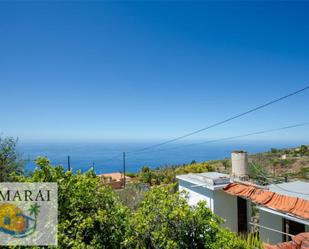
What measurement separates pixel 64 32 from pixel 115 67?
7519mm

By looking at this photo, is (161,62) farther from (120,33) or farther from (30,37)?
(30,37)

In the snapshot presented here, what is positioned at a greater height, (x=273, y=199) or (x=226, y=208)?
(x=273, y=199)

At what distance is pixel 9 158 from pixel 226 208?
12.3 m

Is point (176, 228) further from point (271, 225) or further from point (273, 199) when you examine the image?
point (271, 225)

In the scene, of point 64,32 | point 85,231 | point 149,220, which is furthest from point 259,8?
point 85,231

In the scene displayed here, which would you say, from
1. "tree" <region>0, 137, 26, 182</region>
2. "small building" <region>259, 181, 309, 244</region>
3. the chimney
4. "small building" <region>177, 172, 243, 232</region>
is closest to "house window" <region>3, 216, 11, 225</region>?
"tree" <region>0, 137, 26, 182</region>

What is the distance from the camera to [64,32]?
47.9 ft

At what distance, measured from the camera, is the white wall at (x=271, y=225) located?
Result: 1067 cm

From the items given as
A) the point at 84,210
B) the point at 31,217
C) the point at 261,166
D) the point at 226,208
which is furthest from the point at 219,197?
the point at 31,217

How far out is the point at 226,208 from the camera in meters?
12.7

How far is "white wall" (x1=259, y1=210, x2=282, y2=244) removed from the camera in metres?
10.7

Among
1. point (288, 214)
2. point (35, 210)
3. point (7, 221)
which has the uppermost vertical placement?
point (35, 210)

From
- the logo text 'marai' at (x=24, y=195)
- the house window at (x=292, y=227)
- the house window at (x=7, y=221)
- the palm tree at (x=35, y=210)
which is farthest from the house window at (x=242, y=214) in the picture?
the house window at (x=7, y=221)

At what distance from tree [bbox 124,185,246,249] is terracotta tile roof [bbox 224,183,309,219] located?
5251 millimetres
